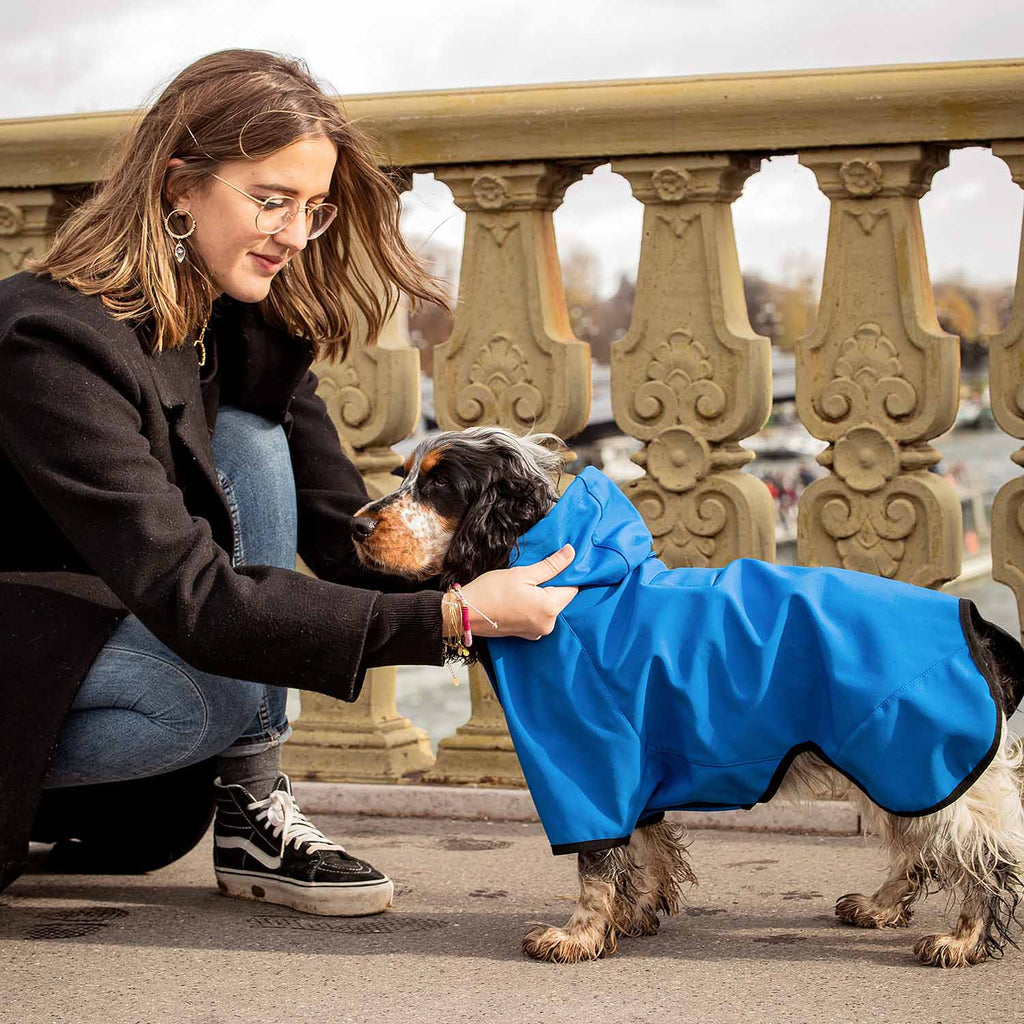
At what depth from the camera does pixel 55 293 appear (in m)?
2.74

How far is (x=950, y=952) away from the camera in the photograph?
2.64 meters

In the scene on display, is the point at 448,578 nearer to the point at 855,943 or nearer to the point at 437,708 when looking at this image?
the point at 855,943

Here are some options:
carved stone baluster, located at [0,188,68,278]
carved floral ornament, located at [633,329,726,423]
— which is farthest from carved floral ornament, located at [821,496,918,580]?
carved stone baluster, located at [0,188,68,278]

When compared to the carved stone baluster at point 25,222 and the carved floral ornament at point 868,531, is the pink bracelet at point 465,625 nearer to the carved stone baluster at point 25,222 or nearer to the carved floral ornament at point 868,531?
the carved floral ornament at point 868,531

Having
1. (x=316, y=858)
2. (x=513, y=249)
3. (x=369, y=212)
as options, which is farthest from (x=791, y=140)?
(x=316, y=858)

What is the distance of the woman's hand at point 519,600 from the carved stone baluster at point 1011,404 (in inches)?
48.9

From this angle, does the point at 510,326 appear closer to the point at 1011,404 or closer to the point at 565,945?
the point at 1011,404

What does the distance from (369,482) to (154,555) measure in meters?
1.39

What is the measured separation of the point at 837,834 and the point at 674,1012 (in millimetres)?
1209

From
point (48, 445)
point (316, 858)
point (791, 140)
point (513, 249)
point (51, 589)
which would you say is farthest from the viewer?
point (513, 249)

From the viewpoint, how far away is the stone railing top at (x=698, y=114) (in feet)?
10.9

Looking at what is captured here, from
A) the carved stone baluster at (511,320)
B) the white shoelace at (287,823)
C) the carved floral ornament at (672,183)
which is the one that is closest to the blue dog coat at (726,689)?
the white shoelace at (287,823)

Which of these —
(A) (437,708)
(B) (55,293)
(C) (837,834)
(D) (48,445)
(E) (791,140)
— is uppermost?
(E) (791,140)

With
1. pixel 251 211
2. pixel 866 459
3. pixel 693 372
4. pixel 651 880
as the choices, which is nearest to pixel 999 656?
pixel 651 880
